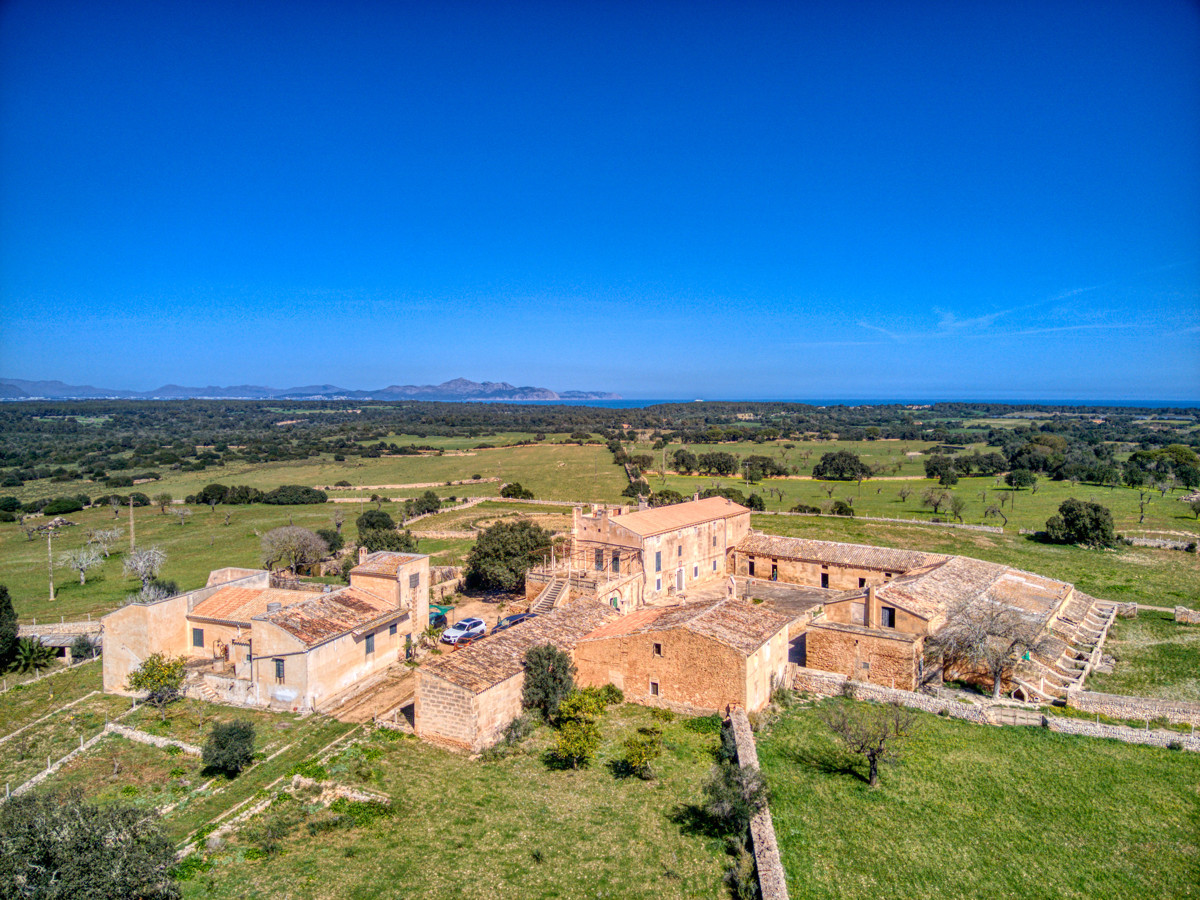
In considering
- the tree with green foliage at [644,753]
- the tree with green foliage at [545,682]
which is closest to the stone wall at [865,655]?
the tree with green foliage at [644,753]

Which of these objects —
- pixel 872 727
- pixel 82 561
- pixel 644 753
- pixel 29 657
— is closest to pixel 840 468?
pixel 872 727

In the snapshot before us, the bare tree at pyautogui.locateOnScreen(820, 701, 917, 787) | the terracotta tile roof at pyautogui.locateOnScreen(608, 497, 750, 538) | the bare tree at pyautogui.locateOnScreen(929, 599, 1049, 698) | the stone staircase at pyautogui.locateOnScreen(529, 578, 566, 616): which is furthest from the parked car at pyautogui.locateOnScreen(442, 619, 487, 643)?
the bare tree at pyautogui.locateOnScreen(929, 599, 1049, 698)

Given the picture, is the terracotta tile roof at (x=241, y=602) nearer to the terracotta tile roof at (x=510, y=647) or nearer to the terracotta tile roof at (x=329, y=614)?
the terracotta tile roof at (x=329, y=614)

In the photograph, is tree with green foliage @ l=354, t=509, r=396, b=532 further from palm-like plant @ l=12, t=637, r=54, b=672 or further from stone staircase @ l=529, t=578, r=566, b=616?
stone staircase @ l=529, t=578, r=566, b=616

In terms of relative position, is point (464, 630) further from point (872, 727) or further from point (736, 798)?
point (872, 727)

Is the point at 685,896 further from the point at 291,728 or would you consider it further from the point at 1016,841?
the point at 291,728
